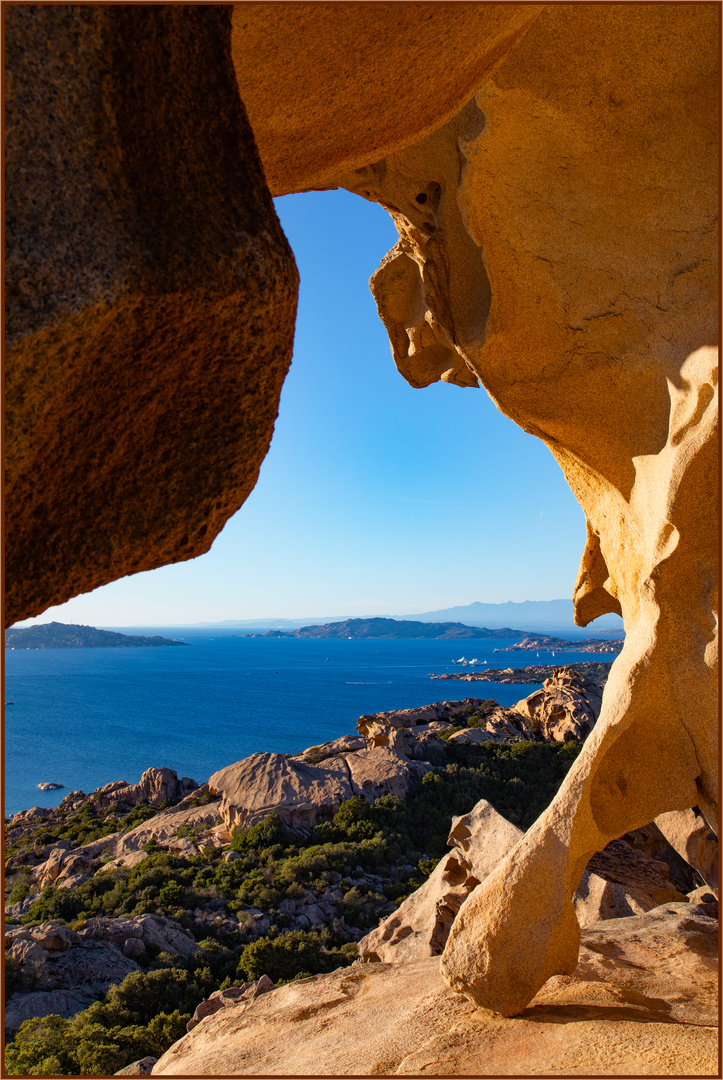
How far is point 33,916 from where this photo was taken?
51.9ft

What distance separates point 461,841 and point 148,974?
25.0 ft

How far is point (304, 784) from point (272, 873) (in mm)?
4274

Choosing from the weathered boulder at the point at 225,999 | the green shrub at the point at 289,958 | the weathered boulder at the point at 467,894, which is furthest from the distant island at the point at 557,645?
the weathered boulder at the point at 225,999

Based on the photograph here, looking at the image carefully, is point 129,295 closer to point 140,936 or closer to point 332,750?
point 140,936

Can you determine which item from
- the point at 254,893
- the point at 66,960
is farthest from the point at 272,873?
the point at 66,960

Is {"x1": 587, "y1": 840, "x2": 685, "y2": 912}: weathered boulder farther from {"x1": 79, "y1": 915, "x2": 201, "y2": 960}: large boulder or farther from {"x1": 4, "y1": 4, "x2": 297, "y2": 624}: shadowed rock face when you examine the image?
{"x1": 79, "y1": 915, "x2": 201, "y2": 960}: large boulder

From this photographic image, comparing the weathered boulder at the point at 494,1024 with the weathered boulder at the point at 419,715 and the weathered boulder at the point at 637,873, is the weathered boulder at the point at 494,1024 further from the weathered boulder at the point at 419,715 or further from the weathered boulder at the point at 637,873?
the weathered boulder at the point at 419,715

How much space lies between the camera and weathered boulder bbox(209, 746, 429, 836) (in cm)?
2008

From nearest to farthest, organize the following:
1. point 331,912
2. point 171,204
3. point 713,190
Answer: point 171,204
point 713,190
point 331,912

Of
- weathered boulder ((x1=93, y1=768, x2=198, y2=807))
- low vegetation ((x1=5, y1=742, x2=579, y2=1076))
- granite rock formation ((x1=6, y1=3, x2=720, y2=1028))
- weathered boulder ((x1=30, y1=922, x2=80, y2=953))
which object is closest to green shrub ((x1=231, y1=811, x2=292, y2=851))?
low vegetation ((x1=5, y1=742, x2=579, y2=1076))

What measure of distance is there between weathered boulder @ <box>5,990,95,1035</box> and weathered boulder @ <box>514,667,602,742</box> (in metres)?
16.8

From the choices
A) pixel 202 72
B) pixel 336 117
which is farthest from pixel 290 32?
pixel 202 72

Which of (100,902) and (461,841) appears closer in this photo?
(461,841)

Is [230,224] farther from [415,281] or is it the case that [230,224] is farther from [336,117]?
[415,281]
